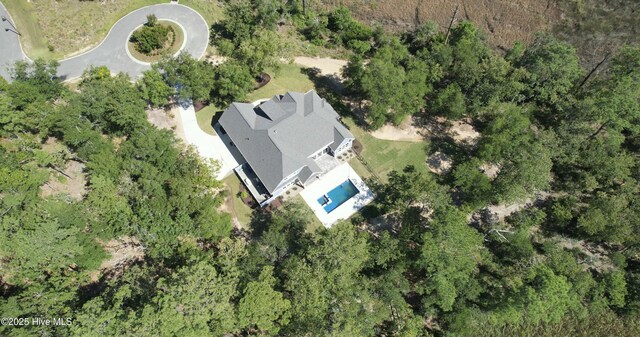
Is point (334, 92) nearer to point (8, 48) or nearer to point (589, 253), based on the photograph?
point (589, 253)

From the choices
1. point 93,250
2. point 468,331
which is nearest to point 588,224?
point 468,331

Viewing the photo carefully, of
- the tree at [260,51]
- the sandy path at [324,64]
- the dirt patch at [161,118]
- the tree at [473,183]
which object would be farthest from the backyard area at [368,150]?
the tree at [473,183]

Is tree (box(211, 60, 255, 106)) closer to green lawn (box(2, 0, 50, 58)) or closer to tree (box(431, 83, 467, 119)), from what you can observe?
tree (box(431, 83, 467, 119))

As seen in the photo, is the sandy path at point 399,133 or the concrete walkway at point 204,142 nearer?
the concrete walkway at point 204,142

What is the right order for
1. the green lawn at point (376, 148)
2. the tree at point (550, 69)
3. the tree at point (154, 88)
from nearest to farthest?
the tree at point (154, 88) → the tree at point (550, 69) → the green lawn at point (376, 148)

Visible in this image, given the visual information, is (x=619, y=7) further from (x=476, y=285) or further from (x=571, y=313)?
(x=476, y=285)

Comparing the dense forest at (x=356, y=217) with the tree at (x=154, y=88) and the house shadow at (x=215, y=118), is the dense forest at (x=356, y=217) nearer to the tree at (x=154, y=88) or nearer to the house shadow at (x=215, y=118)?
the tree at (x=154, y=88)

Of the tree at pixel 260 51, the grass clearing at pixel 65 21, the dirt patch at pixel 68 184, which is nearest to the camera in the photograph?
the dirt patch at pixel 68 184
